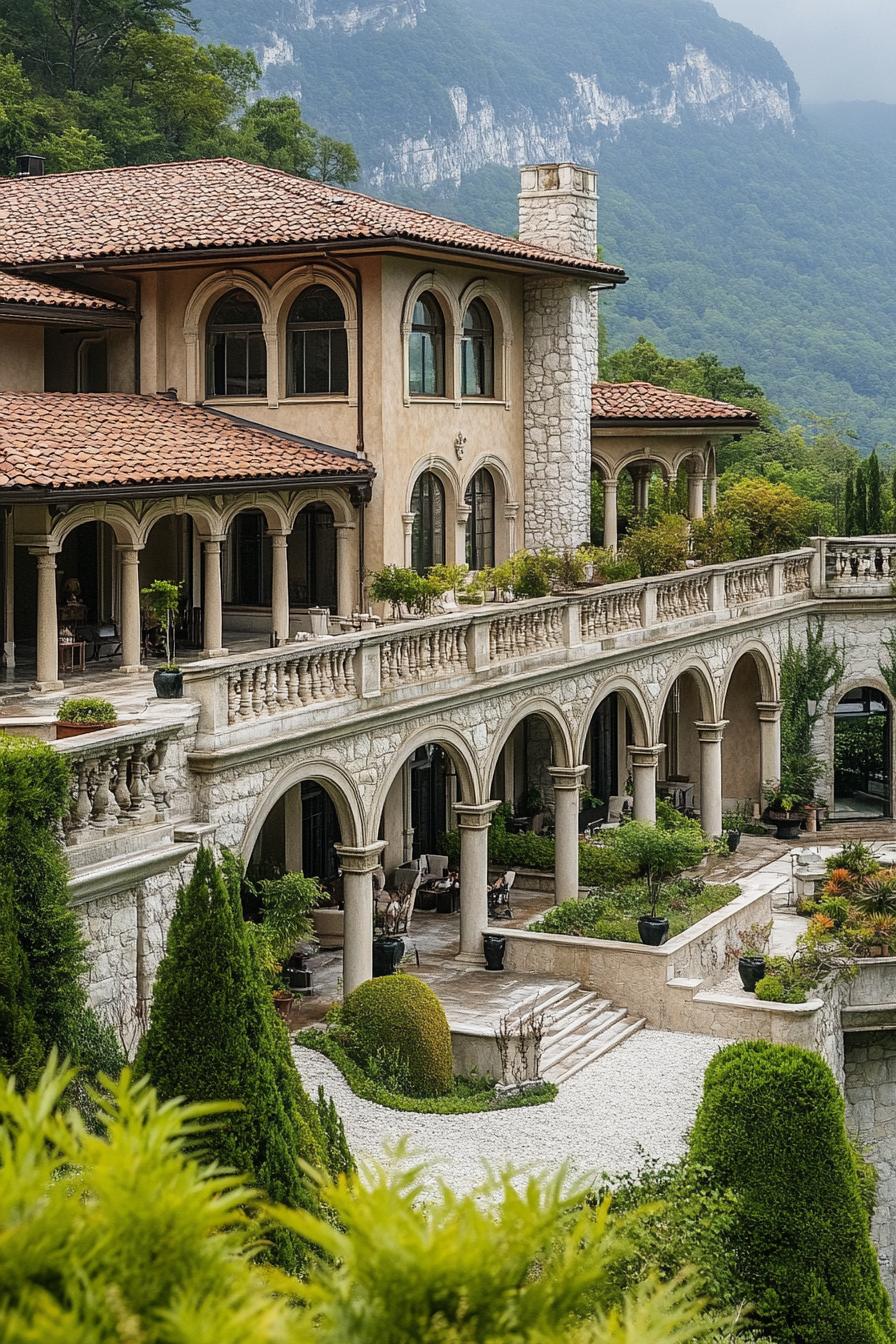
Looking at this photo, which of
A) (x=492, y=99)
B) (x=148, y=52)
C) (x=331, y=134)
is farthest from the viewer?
(x=492, y=99)

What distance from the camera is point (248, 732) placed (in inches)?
797

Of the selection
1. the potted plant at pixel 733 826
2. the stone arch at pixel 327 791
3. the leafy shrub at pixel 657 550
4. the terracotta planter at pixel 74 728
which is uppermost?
the leafy shrub at pixel 657 550

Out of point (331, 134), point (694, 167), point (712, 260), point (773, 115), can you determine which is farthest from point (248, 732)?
point (773, 115)

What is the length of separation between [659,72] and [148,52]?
423ft

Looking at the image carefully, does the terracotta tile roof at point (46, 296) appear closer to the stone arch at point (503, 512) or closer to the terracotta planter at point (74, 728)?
the stone arch at point (503, 512)

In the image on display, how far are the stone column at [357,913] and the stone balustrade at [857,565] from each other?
1787 cm

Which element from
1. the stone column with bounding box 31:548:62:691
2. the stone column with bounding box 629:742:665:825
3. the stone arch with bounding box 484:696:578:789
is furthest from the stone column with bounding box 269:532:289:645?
the stone column with bounding box 629:742:665:825

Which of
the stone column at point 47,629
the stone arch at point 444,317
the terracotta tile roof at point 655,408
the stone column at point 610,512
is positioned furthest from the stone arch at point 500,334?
the stone column at point 47,629

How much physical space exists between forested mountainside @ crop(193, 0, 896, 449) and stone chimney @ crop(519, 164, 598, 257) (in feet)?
266

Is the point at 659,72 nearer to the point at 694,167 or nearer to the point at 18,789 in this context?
the point at 694,167

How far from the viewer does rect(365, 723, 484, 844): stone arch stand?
2312cm

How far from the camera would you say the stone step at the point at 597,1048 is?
22.0 metres

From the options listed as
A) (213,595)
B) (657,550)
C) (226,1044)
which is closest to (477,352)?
(657,550)

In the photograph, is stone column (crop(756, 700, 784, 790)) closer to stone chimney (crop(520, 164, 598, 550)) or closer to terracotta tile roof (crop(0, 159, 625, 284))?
stone chimney (crop(520, 164, 598, 550))
